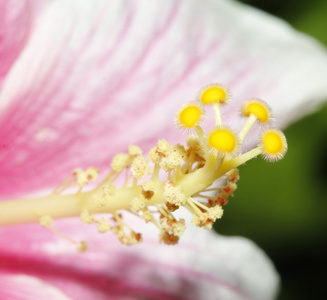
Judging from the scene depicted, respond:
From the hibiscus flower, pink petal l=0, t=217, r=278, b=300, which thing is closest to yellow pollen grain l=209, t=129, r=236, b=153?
the hibiscus flower

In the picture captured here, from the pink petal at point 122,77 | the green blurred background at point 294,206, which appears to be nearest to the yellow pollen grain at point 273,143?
the pink petal at point 122,77

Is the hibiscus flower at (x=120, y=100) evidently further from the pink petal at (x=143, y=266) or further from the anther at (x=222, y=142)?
the anther at (x=222, y=142)

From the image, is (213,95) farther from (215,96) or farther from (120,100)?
(120,100)

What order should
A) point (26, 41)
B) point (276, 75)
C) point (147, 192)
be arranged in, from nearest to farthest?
1. point (147, 192)
2. point (26, 41)
3. point (276, 75)

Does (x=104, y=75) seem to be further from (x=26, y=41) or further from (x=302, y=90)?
(x=302, y=90)

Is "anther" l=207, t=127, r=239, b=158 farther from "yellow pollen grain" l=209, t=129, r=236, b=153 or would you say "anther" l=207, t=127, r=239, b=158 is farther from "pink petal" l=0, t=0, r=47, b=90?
"pink petal" l=0, t=0, r=47, b=90

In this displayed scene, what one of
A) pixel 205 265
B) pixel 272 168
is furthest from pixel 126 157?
pixel 272 168
